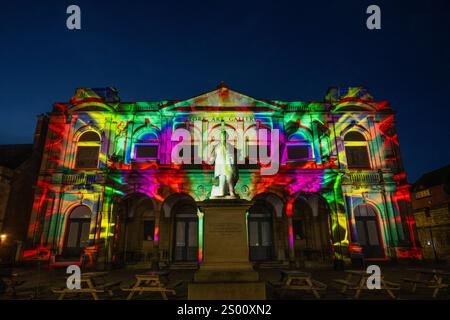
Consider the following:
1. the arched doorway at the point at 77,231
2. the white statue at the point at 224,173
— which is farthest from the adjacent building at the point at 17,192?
the white statue at the point at 224,173

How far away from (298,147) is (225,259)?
1322 cm

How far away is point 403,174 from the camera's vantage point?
52.9ft

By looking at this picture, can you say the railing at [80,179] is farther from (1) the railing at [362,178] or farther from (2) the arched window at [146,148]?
(1) the railing at [362,178]

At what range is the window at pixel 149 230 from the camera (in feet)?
56.4

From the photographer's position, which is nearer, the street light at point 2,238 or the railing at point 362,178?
the street light at point 2,238

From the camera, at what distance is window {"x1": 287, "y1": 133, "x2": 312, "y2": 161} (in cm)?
1748

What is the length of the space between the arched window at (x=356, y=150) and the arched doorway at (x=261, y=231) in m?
6.31

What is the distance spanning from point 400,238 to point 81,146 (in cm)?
2094

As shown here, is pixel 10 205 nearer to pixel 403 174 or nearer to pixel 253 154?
pixel 253 154

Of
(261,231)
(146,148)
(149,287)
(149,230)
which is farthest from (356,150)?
(149,287)

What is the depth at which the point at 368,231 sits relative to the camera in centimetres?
1580

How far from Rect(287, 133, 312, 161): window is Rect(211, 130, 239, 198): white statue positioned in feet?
36.3
